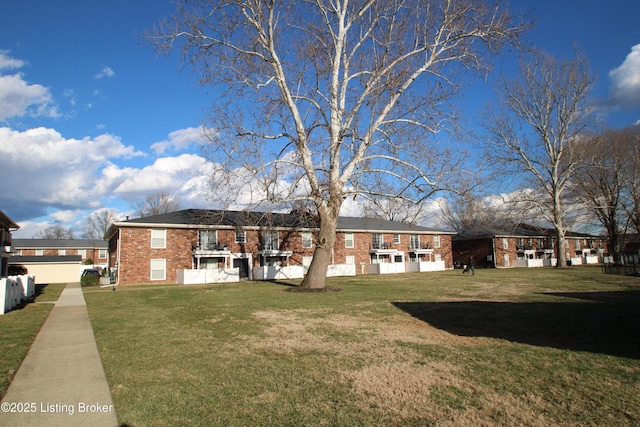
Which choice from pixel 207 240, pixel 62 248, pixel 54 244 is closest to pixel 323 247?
pixel 207 240

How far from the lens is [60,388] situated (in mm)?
5605

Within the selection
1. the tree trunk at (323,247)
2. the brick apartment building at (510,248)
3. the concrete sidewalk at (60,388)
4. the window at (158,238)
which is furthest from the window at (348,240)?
the concrete sidewalk at (60,388)

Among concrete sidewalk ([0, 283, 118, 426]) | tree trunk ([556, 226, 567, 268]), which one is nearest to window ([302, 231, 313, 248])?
tree trunk ([556, 226, 567, 268])

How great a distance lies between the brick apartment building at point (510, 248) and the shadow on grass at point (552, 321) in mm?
39639

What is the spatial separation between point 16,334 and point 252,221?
24.2m

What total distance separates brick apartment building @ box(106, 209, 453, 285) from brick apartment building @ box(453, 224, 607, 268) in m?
11.5

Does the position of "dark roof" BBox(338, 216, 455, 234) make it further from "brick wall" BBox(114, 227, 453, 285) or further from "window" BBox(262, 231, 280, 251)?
"window" BBox(262, 231, 280, 251)

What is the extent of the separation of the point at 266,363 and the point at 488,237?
5142 centimetres

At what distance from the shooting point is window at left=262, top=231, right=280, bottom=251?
1403 inches

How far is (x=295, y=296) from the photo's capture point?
17.1 metres

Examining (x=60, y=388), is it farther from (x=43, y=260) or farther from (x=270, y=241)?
(x=43, y=260)

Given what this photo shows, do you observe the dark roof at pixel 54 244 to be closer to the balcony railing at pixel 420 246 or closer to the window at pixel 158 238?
the window at pixel 158 238

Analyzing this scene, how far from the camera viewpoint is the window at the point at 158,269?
3066 cm

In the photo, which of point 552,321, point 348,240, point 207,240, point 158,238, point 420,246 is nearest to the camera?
point 552,321
